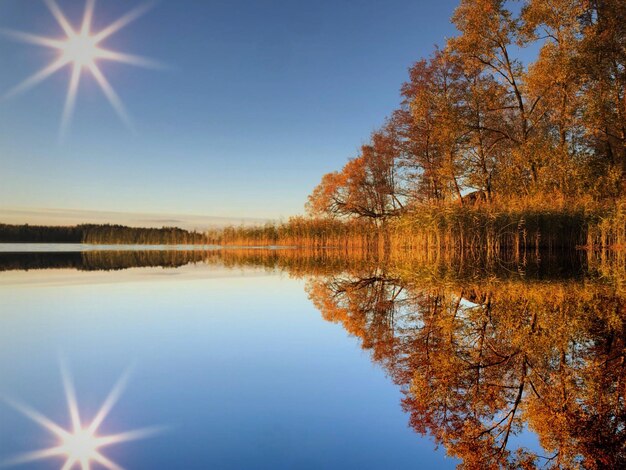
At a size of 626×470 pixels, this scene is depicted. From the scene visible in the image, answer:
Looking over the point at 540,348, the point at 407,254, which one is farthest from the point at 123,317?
the point at 407,254

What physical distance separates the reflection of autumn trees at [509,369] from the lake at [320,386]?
14mm

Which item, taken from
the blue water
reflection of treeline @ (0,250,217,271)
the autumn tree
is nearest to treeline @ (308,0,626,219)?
the autumn tree

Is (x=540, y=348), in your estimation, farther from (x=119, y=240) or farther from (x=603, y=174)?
(x=119, y=240)

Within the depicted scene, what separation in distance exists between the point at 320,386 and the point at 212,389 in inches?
28.4

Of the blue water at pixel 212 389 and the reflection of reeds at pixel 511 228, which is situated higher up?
the reflection of reeds at pixel 511 228

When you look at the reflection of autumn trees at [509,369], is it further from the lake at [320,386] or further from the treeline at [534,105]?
the treeline at [534,105]

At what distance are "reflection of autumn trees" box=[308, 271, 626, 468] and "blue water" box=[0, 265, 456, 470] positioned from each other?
9.8 inches

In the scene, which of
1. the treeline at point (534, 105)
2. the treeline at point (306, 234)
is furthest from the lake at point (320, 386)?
the treeline at point (306, 234)

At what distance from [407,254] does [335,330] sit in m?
12.9

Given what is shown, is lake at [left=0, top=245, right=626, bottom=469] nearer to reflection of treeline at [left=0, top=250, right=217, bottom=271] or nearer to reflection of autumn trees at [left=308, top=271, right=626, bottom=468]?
reflection of autumn trees at [left=308, top=271, right=626, bottom=468]

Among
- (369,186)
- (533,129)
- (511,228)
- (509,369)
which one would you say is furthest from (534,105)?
(509,369)

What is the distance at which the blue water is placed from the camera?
215 centimetres

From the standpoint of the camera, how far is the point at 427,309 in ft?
18.8

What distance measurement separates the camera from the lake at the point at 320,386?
2.19 metres
